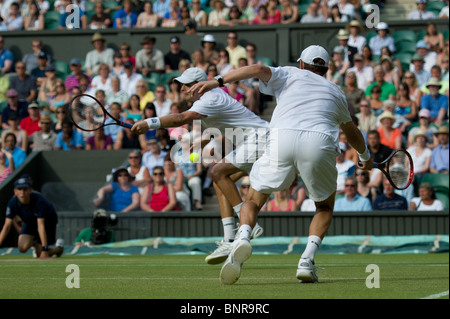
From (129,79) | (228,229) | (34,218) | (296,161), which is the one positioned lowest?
(34,218)

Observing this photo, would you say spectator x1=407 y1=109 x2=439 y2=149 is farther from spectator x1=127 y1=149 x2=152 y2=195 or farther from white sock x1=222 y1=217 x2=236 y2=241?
white sock x1=222 y1=217 x2=236 y2=241

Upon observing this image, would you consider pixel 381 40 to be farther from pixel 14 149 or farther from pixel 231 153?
pixel 231 153

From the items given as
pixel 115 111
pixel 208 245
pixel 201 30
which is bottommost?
pixel 208 245

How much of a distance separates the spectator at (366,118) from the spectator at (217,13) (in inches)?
209

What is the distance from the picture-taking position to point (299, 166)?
8.37 metres

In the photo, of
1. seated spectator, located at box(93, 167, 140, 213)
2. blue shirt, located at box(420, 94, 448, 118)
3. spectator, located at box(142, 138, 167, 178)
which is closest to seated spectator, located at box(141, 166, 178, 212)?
seated spectator, located at box(93, 167, 140, 213)

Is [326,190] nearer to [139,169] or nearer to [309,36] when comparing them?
[139,169]

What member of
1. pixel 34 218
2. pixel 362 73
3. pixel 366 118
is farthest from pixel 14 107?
pixel 366 118

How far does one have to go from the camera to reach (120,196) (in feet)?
56.4

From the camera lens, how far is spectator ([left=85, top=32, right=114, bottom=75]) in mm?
21469

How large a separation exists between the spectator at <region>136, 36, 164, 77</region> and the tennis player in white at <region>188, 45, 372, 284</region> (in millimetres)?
12602

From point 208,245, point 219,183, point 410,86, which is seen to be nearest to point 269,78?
point 219,183

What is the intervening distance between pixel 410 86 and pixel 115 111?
5988 millimetres

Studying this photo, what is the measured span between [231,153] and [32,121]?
32.1ft
